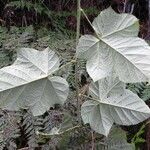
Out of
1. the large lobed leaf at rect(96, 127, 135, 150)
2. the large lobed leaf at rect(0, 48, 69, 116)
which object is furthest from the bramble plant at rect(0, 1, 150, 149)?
the large lobed leaf at rect(96, 127, 135, 150)

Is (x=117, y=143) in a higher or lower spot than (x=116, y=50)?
lower

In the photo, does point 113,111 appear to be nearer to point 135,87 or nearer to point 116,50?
point 116,50

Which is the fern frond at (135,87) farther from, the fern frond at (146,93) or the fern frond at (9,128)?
the fern frond at (9,128)

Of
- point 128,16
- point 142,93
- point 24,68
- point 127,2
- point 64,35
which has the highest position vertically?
point 128,16

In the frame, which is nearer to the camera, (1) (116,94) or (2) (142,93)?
(1) (116,94)

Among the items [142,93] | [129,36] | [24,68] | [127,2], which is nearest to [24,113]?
[142,93]

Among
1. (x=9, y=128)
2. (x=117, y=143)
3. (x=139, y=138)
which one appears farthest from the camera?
(x=139, y=138)

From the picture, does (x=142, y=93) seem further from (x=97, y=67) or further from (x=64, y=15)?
(x=97, y=67)

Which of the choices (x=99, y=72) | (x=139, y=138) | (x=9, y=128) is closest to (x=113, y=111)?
(x=99, y=72)
